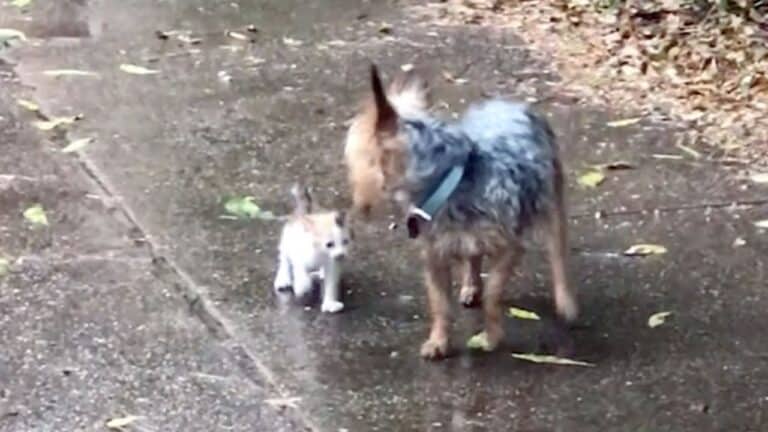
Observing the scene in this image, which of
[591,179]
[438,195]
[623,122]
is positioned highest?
[438,195]

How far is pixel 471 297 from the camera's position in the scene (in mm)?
6199

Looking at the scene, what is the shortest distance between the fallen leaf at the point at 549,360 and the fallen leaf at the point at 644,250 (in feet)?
3.48

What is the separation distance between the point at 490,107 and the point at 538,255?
916mm

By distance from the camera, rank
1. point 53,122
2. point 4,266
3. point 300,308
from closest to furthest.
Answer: point 300,308 → point 4,266 → point 53,122

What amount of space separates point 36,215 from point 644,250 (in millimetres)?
2504

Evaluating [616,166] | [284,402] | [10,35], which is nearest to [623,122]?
[616,166]

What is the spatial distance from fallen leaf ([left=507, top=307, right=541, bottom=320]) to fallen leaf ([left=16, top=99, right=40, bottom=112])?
11.1ft

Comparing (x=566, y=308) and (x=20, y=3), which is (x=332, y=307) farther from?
(x=20, y=3)

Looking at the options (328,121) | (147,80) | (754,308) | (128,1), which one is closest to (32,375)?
(754,308)

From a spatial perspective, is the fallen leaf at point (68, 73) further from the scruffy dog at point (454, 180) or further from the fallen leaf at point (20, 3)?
the scruffy dog at point (454, 180)

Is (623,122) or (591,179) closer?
(591,179)

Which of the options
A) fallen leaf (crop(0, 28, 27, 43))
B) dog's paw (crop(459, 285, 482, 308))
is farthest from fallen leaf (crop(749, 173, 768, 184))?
fallen leaf (crop(0, 28, 27, 43))

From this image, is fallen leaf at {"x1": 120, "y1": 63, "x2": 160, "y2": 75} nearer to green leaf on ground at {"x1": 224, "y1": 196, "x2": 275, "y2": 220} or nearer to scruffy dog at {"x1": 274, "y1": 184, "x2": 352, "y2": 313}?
green leaf on ground at {"x1": 224, "y1": 196, "x2": 275, "y2": 220}

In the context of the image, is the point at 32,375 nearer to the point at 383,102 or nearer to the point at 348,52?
the point at 383,102
